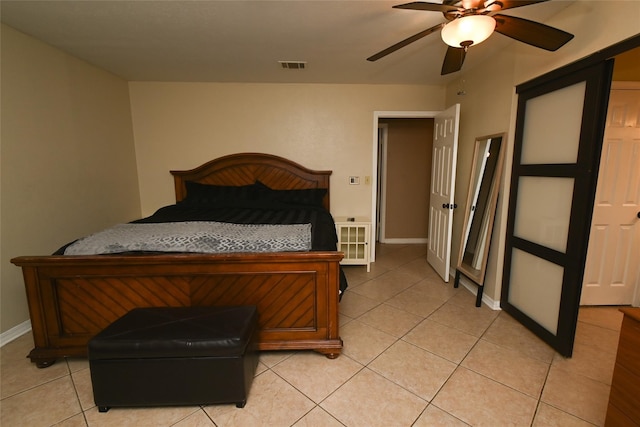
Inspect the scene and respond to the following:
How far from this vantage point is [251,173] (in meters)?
3.74

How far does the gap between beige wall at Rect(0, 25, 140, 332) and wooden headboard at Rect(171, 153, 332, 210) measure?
2.77 feet

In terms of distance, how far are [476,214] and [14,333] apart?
13.6ft

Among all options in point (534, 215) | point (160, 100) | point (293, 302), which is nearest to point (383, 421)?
point (293, 302)

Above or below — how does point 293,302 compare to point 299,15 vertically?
below

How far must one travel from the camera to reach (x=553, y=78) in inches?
79.3

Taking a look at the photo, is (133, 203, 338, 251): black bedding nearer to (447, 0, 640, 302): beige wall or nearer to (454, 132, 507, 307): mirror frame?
(454, 132, 507, 307): mirror frame

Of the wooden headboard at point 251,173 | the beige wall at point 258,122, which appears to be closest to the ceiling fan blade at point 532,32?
the beige wall at point 258,122

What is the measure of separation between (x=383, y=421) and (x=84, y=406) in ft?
5.36

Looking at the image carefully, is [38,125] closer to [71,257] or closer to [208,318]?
[71,257]

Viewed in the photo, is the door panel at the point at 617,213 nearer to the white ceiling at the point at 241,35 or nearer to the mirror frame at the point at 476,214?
the mirror frame at the point at 476,214

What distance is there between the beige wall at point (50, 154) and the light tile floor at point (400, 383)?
31.9 inches

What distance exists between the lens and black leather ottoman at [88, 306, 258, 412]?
4.76 ft

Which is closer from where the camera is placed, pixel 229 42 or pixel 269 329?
pixel 269 329

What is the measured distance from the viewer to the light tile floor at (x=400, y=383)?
1.50 m
